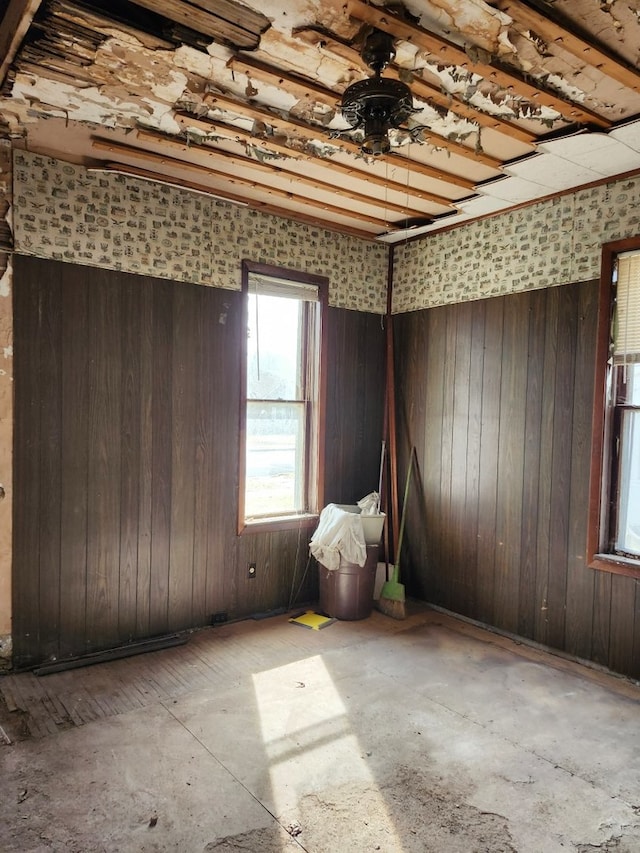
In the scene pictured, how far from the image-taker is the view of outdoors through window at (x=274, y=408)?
444cm

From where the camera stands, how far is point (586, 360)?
3732mm

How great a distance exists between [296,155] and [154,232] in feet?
3.68

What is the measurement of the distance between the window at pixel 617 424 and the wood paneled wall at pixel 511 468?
10cm

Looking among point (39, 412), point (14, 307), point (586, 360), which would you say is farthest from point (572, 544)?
point (14, 307)

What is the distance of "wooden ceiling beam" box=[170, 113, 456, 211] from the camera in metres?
3.01

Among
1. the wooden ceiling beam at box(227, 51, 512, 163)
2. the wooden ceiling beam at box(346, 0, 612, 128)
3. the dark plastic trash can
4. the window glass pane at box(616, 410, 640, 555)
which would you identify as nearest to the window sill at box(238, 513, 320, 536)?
the dark plastic trash can

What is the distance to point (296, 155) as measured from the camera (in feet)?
11.0

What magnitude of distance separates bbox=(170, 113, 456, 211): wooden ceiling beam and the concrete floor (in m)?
3.05

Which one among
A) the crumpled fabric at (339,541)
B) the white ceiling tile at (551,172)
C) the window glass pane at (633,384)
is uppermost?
the white ceiling tile at (551,172)

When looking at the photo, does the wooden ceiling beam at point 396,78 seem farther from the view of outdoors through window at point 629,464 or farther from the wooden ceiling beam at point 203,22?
the view of outdoors through window at point 629,464

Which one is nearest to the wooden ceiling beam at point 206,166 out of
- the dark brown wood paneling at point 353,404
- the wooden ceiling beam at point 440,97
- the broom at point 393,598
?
the dark brown wood paneling at point 353,404

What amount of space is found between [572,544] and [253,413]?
2410mm

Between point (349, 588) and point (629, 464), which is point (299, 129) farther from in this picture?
point (349, 588)

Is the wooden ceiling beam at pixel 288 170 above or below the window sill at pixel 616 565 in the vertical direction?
above
